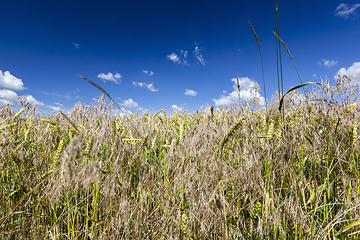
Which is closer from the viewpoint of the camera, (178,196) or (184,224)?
(184,224)

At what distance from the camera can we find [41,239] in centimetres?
87

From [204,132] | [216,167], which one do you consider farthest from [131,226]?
[204,132]

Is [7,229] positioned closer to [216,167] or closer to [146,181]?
[146,181]

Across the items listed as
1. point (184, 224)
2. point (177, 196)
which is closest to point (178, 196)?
point (177, 196)

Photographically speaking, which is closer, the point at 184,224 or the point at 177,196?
the point at 184,224

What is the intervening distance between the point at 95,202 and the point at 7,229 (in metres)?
0.48

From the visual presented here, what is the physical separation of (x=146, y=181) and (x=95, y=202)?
0.33m

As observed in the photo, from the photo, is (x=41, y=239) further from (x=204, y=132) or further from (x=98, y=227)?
(x=204, y=132)

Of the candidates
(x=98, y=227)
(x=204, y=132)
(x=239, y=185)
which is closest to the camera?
(x=98, y=227)

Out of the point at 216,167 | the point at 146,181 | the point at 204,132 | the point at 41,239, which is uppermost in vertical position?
the point at 204,132

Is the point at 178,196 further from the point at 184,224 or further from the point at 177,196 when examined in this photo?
the point at 184,224

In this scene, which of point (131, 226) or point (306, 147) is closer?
point (131, 226)

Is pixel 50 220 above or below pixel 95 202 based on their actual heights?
below

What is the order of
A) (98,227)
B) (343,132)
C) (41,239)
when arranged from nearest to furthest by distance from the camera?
(41,239)
(98,227)
(343,132)
